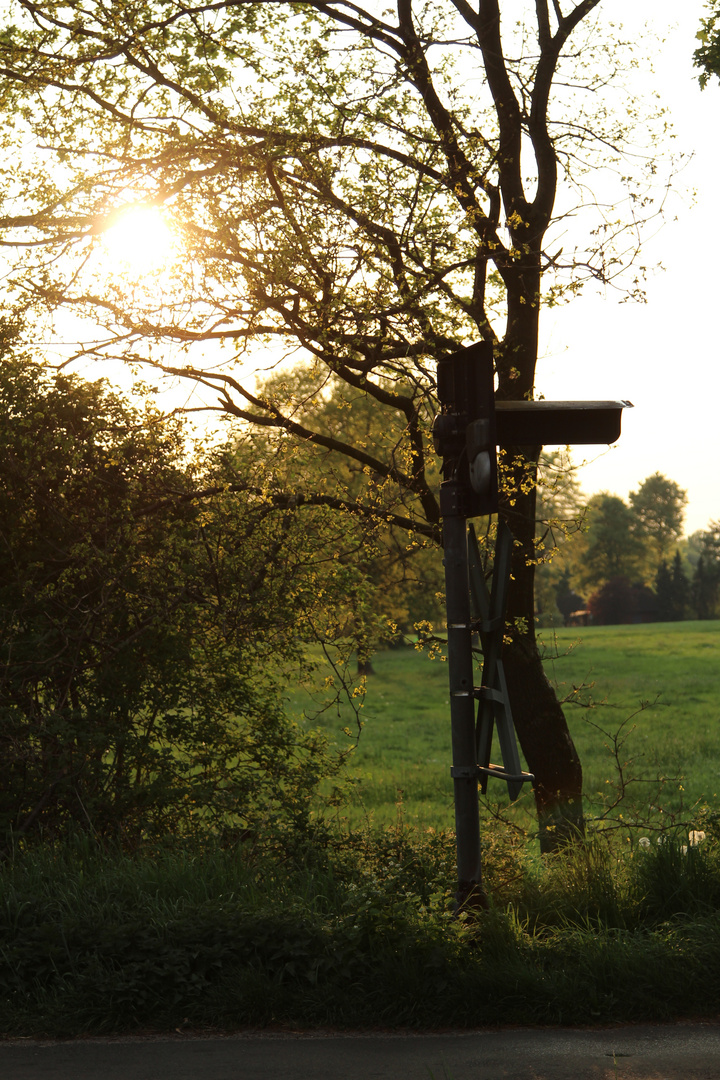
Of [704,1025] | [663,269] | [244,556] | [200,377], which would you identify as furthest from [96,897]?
[663,269]

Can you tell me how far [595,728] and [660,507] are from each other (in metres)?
88.7

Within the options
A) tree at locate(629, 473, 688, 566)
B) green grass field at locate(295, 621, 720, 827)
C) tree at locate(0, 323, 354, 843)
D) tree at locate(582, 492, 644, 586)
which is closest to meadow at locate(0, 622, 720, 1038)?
tree at locate(0, 323, 354, 843)

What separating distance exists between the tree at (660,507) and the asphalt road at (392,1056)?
104746 millimetres

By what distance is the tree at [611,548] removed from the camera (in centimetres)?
9675

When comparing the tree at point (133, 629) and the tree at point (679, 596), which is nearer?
the tree at point (133, 629)

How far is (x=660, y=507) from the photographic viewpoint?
355ft

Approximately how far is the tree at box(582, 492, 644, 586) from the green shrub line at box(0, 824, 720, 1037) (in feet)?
305

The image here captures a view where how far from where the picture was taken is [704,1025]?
4.48 metres

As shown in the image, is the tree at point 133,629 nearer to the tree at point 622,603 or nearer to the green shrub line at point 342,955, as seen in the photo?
the green shrub line at point 342,955

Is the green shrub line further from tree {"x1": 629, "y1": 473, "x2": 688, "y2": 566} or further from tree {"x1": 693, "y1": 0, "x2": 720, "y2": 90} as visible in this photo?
tree {"x1": 629, "y1": 473, "x2": 688, "y2": 566}

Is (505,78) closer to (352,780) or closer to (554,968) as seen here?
(352,780)

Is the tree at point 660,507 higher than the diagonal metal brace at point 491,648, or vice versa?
the tree at point 660,507

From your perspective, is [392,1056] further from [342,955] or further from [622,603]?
[622,603]

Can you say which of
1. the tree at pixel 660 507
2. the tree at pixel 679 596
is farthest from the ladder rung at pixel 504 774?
the tree at pixel 660 507
